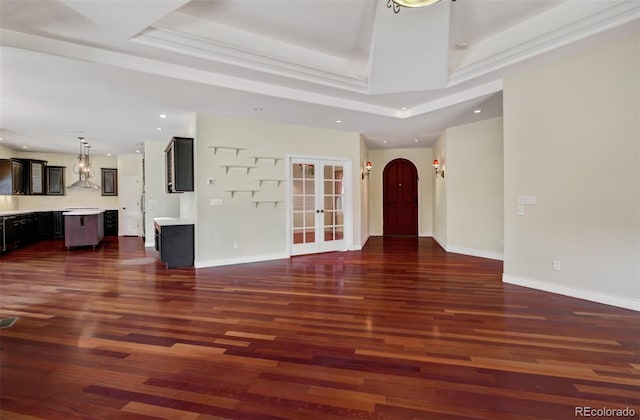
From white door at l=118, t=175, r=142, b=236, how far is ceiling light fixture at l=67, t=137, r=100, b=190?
762 mm

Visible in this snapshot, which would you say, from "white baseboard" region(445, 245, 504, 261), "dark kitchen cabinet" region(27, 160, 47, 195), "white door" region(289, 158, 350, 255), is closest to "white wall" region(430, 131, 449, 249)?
"white baseboard" region(445, 245, 504, 261)

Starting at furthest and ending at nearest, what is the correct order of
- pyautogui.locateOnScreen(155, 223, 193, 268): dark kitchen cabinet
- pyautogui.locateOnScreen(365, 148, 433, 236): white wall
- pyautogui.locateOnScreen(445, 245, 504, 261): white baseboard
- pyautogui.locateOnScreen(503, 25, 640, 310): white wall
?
1. pyautogui.locateOnScreen(365, 148, 433, 236): white wall
2. pyautogui.locateOnScreen(445, 245, 504, 261): white baseboard
3. pyautogui.locateOnScreen(155, 223, 193, 268): dark kitchen cabinet
4. pyautogui.locateOnScreen(503, 25, 640, 310): white wall

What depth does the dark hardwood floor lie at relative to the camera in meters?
1.77

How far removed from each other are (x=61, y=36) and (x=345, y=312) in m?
3.97

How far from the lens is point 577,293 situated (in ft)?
11.9

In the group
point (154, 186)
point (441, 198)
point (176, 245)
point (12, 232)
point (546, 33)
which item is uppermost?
point (546, 33)

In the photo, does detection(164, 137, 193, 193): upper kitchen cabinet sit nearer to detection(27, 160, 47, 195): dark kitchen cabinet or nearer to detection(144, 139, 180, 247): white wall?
detection(144, 139, 180, 247): white wall

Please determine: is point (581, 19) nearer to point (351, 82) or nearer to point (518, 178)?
point (518, 178)

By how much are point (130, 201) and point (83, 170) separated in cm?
170

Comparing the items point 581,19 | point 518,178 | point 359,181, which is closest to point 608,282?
point 518,178

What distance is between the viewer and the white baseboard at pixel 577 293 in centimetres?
326

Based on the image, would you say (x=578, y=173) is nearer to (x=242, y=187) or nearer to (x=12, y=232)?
(x=242, y=187)
